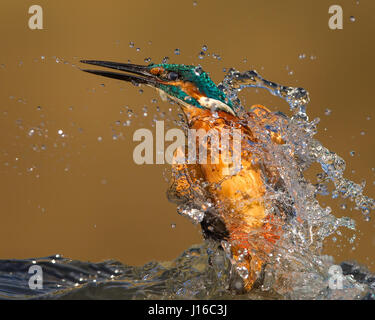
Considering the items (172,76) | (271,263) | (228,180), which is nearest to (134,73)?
(172,76)

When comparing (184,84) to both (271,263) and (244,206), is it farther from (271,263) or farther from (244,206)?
(271,263)

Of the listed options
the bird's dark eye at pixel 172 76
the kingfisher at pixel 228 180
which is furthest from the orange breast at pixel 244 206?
the bird's dark eye at pixel 172 76

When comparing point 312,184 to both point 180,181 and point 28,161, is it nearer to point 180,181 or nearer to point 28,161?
point 180,181

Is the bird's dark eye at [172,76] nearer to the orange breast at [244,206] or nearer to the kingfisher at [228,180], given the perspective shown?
the kingfisher at [228,180]

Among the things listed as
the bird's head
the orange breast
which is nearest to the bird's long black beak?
the bird's head

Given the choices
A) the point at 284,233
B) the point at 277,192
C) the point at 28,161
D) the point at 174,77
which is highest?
the point at 174,77
